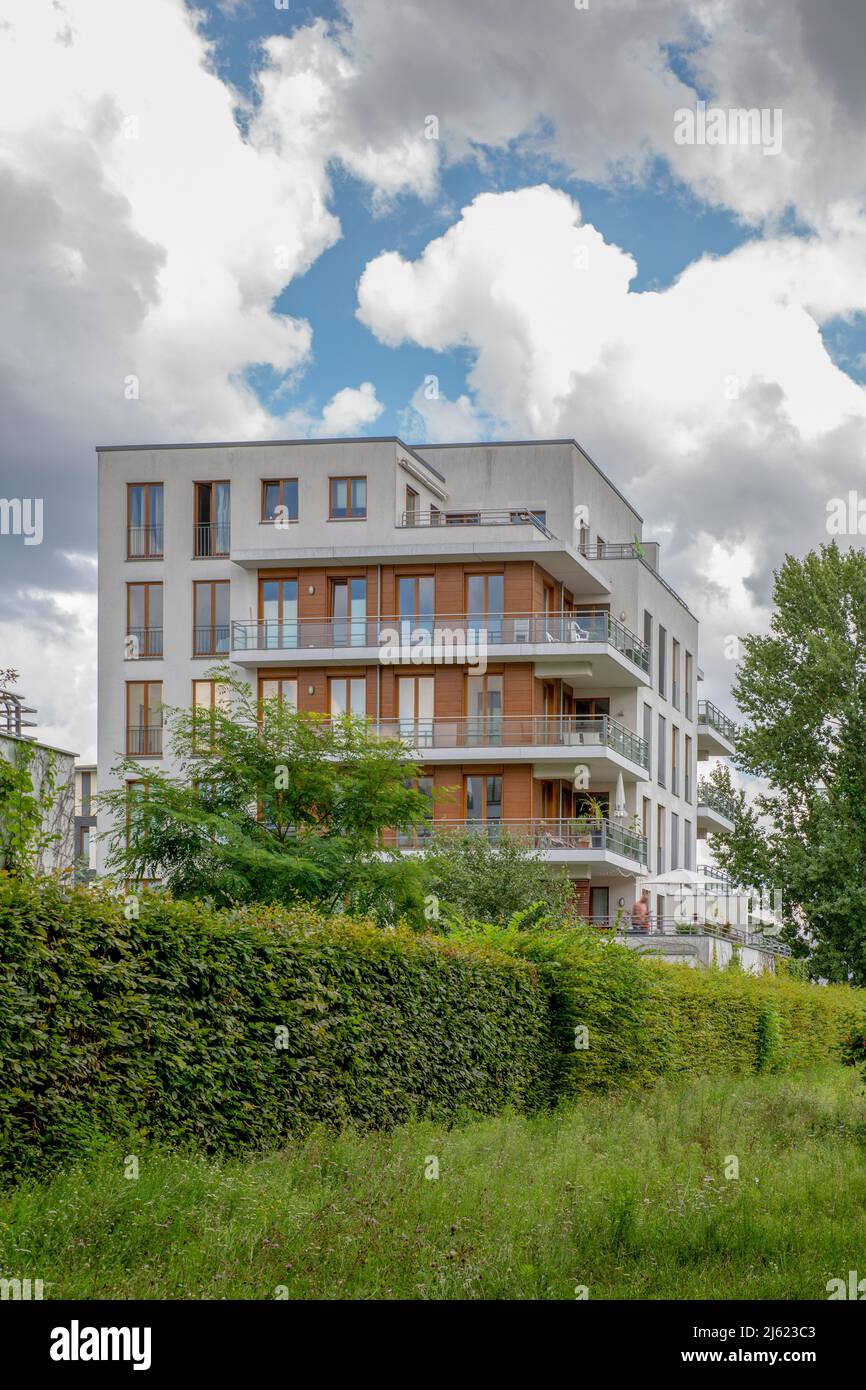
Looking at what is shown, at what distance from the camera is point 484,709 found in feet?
177

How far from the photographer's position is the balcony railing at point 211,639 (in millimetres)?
57469

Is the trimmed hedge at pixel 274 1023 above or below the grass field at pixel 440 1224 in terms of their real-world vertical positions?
above

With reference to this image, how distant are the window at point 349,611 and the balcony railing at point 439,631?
3 cm

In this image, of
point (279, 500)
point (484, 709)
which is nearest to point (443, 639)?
point (484, 709)

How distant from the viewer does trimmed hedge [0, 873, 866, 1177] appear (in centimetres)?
1197

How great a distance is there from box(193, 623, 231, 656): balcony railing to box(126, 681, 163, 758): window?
6.21ft

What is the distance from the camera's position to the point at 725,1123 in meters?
19.6

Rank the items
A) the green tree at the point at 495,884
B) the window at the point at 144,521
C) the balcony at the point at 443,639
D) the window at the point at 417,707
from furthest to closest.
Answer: the window at the point at 144,521
the balcony at the point at 443,639
the window at the point at 417,707
the green tree at the point at 495,884

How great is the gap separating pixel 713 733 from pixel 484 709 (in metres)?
23.4

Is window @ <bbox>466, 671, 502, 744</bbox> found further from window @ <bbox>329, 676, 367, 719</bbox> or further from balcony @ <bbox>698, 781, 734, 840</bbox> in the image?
balcony @ <bbox>698, 781, 734, 840</bbox>

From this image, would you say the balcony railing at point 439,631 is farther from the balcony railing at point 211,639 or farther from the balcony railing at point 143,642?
the balcony railing at point 143,642

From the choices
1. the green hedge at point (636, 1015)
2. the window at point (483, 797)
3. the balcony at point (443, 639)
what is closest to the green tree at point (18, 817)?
the green hedge at point (636, 1015)

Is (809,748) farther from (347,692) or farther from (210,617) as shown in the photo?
(210,617)

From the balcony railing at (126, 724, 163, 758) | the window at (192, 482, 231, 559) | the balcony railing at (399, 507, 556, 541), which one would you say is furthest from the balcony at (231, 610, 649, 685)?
the balcony railing at (126, 724, 163, 758)
